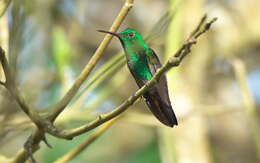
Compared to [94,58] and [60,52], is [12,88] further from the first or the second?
[60,52]

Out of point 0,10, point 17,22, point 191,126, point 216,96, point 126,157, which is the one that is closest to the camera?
point 17,22

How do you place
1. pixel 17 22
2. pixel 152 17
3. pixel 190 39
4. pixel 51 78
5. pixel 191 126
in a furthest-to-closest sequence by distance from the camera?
pixel 152 17 → pixel 191 126 → pixel 51 78 → pixel 17 22 → pixel 190 39

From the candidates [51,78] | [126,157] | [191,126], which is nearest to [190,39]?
[51,78]

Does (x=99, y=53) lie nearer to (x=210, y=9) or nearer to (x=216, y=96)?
(x=210, y=9)

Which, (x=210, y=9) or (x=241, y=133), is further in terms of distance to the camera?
(x=241, y=133)

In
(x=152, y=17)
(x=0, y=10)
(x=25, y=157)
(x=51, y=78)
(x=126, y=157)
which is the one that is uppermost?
(x=0, y=10)

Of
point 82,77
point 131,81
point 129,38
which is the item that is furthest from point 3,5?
point 131,81

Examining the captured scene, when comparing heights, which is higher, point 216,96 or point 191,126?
point 191,126

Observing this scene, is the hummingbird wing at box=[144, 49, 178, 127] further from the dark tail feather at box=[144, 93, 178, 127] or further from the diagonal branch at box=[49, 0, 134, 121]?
the diagonal branch at box=[49, 0, 134, 121]

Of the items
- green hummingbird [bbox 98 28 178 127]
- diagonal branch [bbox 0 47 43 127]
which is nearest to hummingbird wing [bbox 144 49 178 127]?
green hummingbird [bbox 98 28 178 127]
